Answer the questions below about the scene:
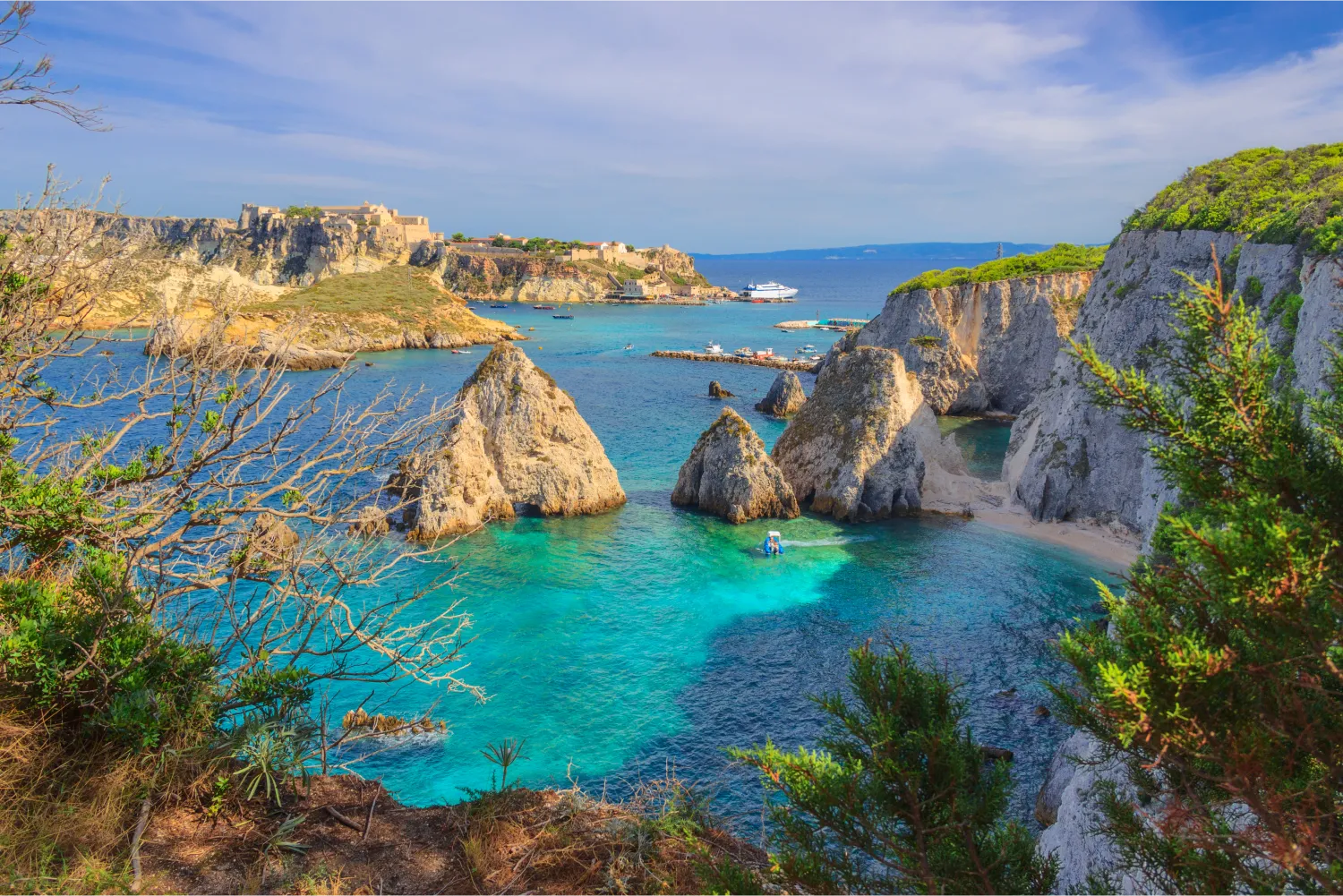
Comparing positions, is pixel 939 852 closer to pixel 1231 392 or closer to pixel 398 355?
pixel 1231 392

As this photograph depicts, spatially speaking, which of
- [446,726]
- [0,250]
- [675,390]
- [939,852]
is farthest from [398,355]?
→ [939,852]

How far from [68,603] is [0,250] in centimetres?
409

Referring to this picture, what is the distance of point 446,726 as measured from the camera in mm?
19984

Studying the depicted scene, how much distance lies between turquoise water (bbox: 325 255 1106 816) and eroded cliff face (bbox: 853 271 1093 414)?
33588 millimetres

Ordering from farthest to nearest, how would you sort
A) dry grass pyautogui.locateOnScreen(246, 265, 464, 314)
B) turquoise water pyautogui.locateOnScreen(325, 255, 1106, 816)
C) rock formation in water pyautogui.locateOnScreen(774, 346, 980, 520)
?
1. dry grass pyautogui.locateOnScreen(246, 265, 464, 314)
2. rock formation in water pyautogui.locateOnScreen(774, 346, 980, 520)
3. turquoise water pyautogui.locateOnScreen(325, 255, 1106, 816)

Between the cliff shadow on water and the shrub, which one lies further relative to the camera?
the cliff shadow on water

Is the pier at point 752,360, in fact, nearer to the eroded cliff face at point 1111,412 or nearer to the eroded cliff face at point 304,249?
the eroded cliff face at point 1111,412

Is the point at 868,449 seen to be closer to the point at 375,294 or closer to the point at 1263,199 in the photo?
the point at 1263,199

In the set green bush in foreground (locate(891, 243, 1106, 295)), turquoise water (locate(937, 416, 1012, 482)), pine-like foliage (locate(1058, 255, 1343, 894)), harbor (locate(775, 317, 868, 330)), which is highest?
green bush in foreground (locate(891, 243, 1106, 295))

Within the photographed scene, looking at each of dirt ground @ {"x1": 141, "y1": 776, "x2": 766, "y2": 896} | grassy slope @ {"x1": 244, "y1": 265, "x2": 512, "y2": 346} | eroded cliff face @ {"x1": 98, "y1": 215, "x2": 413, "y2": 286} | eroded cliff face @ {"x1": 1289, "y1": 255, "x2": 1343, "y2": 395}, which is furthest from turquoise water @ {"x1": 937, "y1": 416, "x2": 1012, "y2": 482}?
eroded cliff face @ {"x1": 98, "y1": 215, "x2": 413, "y2": 286}

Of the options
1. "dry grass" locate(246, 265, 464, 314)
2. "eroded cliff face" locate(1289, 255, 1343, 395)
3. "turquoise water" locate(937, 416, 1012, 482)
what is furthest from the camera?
"dry grass" locate(246, 265, 464, 314)

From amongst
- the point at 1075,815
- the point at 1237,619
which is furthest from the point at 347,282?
the point at 1237,619

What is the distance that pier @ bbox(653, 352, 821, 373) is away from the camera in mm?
90812

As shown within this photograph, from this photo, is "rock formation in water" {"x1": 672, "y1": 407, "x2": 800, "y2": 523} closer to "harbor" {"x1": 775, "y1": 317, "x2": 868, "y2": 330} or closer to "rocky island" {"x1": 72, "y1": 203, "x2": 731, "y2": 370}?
"rocky island" {"x1": 72, "y1": 203, "x2": 731, "y2": 370}
